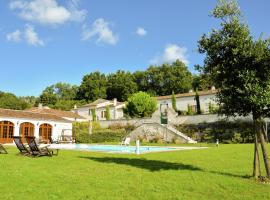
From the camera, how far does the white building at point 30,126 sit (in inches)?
1623

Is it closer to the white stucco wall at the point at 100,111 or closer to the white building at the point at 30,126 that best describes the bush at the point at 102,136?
the white building at the point at 30,126

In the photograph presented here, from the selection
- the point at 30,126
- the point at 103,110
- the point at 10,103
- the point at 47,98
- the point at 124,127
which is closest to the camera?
the point at 30,126

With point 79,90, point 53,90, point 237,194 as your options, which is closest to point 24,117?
point 237,194

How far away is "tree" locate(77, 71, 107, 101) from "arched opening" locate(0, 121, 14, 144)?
2047 inches

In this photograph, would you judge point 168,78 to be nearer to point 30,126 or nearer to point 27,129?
point 30,126

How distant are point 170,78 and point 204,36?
74764mm

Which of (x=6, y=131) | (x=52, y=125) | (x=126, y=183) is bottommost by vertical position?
(x=126, y=183)

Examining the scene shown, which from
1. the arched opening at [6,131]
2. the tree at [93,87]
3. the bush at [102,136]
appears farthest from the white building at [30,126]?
the tree at [93,87]

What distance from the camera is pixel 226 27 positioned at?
1155 centimetres

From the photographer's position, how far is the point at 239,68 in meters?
11.1

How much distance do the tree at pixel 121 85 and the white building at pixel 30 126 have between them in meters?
40.4

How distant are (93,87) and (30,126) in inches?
2027

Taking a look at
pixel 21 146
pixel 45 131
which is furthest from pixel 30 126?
pixel 21 146

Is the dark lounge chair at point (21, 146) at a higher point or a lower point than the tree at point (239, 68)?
lower
